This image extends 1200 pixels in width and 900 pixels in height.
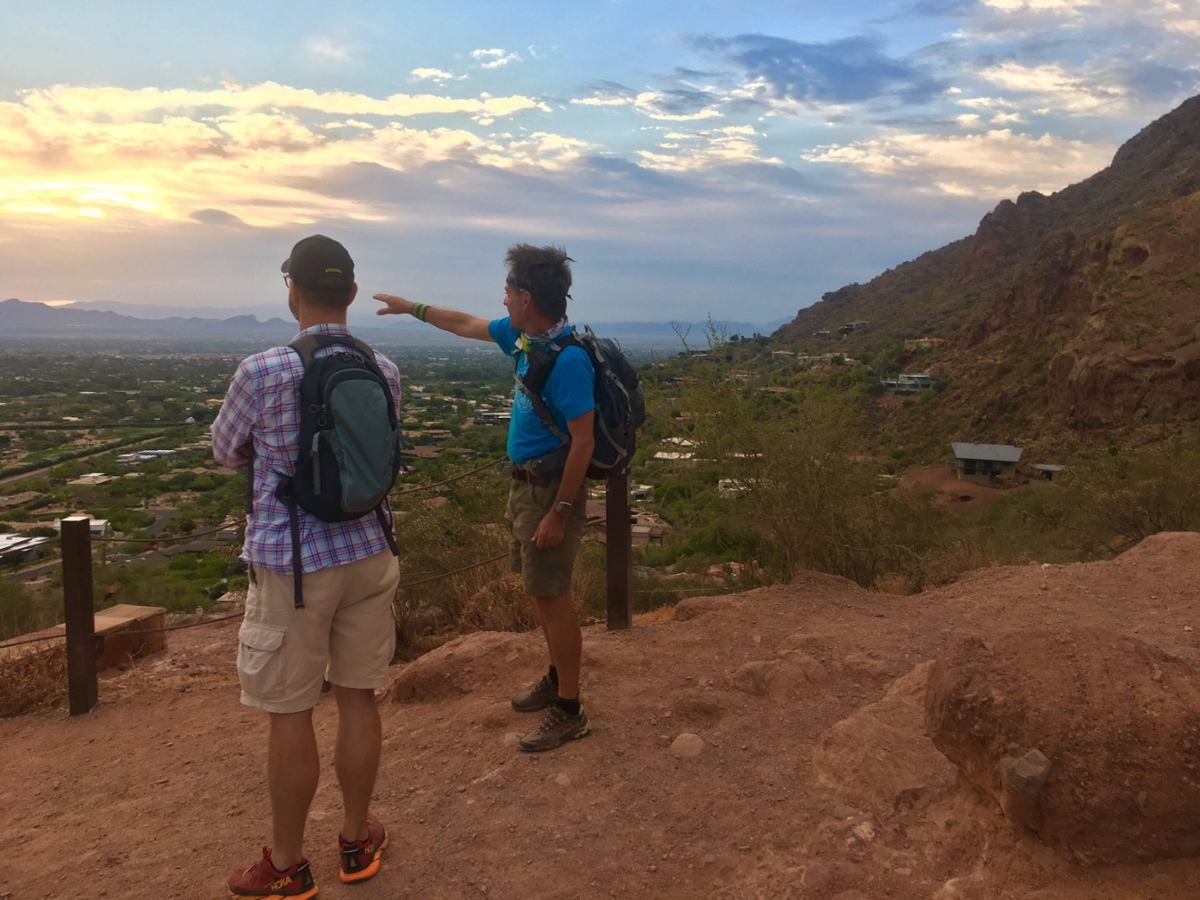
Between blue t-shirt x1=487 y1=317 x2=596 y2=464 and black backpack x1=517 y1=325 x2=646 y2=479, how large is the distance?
3 centimetres

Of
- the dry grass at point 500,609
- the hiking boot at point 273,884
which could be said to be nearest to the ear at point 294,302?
the hiking boot at point 273,884

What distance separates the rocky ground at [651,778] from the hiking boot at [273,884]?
5.5 inches

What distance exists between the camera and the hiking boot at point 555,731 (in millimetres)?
3248

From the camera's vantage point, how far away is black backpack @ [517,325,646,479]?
2.98 metres

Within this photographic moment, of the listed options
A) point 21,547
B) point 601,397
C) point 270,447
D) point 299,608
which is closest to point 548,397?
point 601,397

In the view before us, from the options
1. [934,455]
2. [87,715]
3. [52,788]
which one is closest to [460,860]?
[52,788]

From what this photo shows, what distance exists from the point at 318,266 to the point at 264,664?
3.67 ft

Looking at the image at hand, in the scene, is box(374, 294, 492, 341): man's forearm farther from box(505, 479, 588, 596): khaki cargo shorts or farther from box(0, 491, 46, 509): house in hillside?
box(0, 491, 46, 509): house in hillside

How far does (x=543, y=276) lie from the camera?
298 centimetres

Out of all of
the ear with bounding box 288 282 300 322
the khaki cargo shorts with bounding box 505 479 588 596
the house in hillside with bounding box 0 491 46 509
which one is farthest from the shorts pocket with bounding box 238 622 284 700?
the house in hillside with bounding box 0 491 46 509

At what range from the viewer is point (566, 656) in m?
3.27

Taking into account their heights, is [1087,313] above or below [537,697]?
above

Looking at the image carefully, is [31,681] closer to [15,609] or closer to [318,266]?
[318,266]

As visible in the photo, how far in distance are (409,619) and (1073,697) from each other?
4626mm
